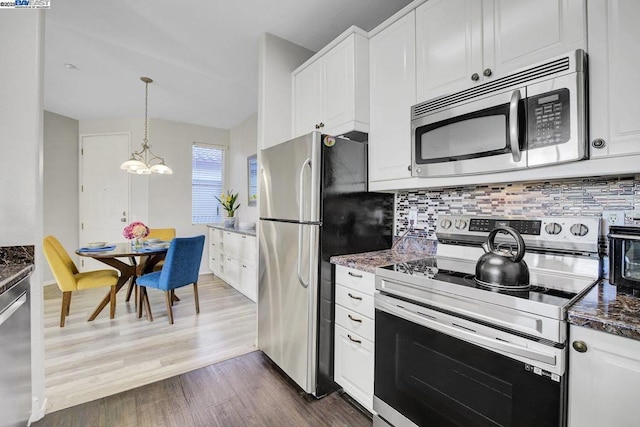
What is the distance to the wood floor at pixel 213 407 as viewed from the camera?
5.49 ft

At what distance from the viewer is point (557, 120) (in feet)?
3.96

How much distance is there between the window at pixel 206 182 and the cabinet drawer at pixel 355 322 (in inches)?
169

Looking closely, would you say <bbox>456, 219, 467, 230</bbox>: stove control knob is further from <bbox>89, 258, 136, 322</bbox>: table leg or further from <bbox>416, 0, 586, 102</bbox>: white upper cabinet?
<bbox>89, 258, 136, 322</bbox>: table leg

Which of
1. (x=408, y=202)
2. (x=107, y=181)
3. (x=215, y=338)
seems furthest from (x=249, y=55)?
(x=107, y=181)

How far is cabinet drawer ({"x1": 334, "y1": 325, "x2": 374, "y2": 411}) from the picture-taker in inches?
64.7

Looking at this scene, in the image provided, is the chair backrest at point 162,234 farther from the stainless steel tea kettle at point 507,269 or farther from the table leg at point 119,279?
the stainless steel tea kettle at point 507,269

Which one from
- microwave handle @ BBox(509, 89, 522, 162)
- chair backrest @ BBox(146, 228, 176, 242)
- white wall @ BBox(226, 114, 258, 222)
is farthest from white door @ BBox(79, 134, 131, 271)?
microwave handle @ BBox(509, 89, 522, 162)

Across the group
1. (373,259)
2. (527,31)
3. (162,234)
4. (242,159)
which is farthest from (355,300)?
(242,159)

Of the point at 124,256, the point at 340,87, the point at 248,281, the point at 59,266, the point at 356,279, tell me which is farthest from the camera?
the point at 248,281

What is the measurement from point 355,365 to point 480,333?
863 mm

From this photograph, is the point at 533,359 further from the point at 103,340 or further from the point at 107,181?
the point at 107,181

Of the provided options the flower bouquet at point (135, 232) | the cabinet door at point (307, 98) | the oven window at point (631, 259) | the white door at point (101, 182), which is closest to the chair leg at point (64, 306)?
the flower bouquet at point (135, 232)

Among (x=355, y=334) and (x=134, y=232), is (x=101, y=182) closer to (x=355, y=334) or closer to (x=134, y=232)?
(x=134, y=232)

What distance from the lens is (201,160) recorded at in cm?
541
